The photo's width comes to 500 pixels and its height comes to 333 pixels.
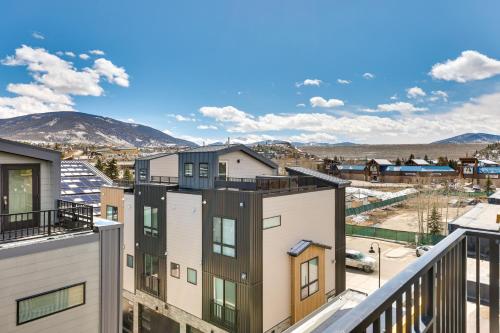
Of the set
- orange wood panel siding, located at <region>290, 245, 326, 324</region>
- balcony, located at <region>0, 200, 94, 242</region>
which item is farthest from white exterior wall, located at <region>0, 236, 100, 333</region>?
orange wood panel siding, located at <region>290, 245, 326, 324</region>

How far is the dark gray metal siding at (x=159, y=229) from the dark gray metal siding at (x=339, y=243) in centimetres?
764

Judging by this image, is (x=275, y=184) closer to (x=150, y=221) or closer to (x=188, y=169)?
(x=188, y=169)

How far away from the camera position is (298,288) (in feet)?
38.3

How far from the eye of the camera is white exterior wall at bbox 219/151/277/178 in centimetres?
1491

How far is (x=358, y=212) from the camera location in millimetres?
34188

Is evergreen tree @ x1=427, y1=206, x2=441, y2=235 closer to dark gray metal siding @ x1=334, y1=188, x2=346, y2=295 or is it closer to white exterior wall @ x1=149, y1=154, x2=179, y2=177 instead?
dark gray metal siding @ x1=334, y1=188, x2=346, y2=295

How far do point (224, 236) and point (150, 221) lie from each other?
4385 mm

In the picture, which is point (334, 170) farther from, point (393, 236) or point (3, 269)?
point (3, 269)

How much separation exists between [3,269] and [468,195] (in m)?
50.1

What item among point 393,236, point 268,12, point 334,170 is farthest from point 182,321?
point 334,170

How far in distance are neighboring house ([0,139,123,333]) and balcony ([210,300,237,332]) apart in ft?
15.2

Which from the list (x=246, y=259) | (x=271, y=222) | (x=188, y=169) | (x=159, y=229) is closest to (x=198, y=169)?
(x=188, y=169)

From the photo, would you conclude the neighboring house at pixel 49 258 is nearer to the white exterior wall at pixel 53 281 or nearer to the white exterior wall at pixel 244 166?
the white exterior wall at pixel 53 281

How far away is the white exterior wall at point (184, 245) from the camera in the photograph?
11.8 m
